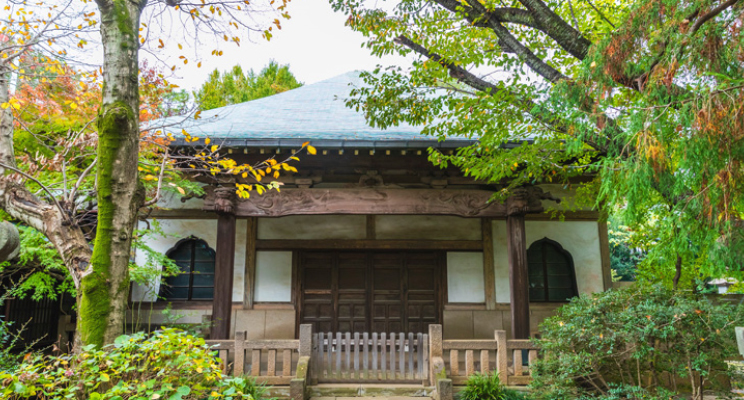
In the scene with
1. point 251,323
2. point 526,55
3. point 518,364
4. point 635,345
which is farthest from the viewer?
point 251,323

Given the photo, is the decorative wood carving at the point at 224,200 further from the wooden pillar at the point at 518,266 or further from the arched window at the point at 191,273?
the wooden pillar at the point at 518,266

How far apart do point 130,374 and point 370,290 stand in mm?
6340

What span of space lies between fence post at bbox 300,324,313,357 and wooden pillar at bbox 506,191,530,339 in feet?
10.4

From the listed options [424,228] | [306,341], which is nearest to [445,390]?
[306,341]

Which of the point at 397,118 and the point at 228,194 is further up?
the point at 397,118

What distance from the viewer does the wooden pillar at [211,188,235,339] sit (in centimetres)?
691

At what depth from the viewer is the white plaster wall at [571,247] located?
8867mm

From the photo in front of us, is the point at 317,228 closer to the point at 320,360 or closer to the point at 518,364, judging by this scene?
the point at 320,360

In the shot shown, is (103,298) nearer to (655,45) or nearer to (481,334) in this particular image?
(655,45)

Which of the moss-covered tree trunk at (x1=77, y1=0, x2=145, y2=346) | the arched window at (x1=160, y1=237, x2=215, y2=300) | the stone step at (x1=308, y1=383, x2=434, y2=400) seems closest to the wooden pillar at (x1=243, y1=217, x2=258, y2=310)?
the arched window at (x1=160, y1=237, x2=215, y2=300)

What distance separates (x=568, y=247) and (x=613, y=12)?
4.36m

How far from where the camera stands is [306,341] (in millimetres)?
6281

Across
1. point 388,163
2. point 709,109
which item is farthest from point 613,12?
point 709,109

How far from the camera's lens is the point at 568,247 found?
895 cm
